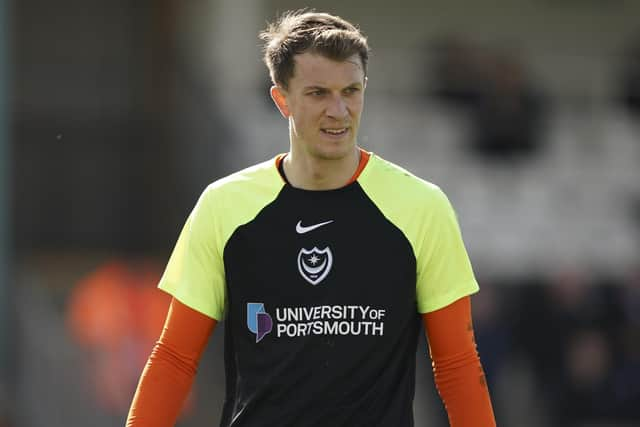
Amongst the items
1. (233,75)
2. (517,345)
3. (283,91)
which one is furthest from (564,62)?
(283,91)

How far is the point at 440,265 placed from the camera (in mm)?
4879

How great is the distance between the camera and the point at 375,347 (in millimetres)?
4844

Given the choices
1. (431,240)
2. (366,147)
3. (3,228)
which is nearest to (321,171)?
(431,240)

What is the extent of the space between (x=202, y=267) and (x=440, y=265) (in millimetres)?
762

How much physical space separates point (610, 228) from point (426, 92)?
2.38 metres

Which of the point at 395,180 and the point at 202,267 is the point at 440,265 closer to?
the point at 395,180

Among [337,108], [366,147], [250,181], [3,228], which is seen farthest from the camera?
[366,147]

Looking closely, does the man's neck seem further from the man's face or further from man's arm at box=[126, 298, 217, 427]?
man's arm at box=[126, 298, 217, 427]

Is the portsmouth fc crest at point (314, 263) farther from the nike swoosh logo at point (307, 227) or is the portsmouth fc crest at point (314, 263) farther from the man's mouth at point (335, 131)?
the man's mouth at point (335, 131)

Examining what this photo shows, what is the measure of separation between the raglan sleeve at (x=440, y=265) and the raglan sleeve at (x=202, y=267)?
646 mm

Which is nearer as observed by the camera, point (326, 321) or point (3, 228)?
point (326, 321)

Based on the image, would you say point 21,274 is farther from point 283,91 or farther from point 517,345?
point 283,91

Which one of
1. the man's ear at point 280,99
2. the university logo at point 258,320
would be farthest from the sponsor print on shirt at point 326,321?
the man's ear at point 280,99

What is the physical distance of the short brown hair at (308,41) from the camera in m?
4.82
